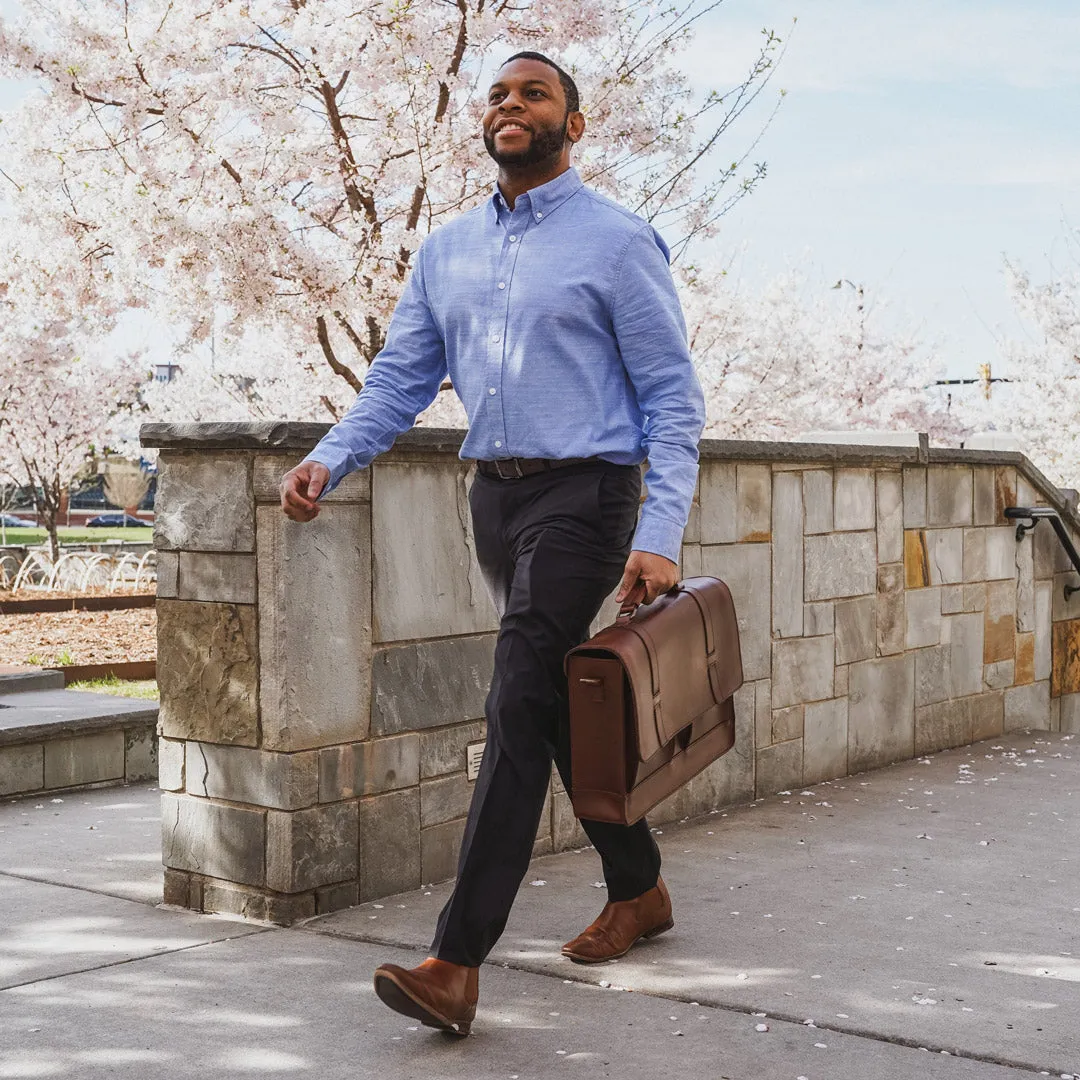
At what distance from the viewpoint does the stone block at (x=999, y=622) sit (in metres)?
7.45

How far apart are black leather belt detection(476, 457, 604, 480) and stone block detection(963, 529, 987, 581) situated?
14.6 ft

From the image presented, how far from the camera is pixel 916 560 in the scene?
6.79m

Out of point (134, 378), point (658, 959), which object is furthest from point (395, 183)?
point (134, 378)

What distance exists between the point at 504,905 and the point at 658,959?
68 cm

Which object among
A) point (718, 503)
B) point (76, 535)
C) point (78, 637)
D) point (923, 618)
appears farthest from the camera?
point (76, 535)

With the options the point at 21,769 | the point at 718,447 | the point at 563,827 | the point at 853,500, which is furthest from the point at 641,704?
the point at 853,500

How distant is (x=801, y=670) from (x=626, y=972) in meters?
2.75

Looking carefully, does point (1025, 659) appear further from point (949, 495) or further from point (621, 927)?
point (621, 927)

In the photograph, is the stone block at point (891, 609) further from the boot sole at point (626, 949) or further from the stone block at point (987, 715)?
the boot sole at point (626, 949)

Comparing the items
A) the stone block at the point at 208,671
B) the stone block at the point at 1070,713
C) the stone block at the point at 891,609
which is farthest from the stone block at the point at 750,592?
the stone block at the point at 1070,713

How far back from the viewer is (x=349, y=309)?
11578 mm

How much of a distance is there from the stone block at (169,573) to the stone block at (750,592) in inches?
84.3

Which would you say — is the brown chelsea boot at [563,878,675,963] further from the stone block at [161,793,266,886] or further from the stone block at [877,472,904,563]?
the stone block at [877,472,904,563]

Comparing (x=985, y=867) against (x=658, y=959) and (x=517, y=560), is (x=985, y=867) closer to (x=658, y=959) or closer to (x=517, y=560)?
(x=658, y=959)
